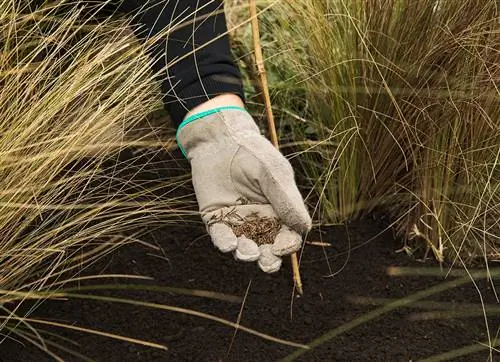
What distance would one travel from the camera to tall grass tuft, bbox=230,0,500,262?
1.49 m

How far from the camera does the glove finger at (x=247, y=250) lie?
130 centimetres

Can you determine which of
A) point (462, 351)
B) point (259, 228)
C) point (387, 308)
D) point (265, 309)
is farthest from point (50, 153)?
point (462, 351)

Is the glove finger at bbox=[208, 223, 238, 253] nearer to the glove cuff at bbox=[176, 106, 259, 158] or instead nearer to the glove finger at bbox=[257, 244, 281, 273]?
the glove finger at bbox=[257, 244, 281, 273]

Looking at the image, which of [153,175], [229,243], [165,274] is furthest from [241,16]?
[229,243]

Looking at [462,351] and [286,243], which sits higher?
[286,243]

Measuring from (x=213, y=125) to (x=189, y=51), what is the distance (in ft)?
0.56

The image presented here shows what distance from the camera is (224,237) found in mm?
1310

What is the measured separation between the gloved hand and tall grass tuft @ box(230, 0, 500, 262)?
0.27 m

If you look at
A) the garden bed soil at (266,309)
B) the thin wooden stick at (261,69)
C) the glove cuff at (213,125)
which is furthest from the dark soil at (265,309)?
the glove cuff at (213,125)

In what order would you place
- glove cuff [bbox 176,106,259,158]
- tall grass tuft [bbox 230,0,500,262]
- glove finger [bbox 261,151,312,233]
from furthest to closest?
tall grass tuft [bbox 230,0,500,262] → glove cuff [bbox 176,106,259,158] → glove finger [bbox 261,151,312,233]

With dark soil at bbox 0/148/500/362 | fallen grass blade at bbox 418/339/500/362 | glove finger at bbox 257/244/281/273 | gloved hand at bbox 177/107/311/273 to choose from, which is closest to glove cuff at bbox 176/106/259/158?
gloved hand at bbox 177/107/311/273

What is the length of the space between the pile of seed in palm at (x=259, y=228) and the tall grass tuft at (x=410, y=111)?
0.89 ft

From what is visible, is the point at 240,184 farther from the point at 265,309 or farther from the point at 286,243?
the point at 265,309

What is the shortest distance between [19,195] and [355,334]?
Result: 714mm
